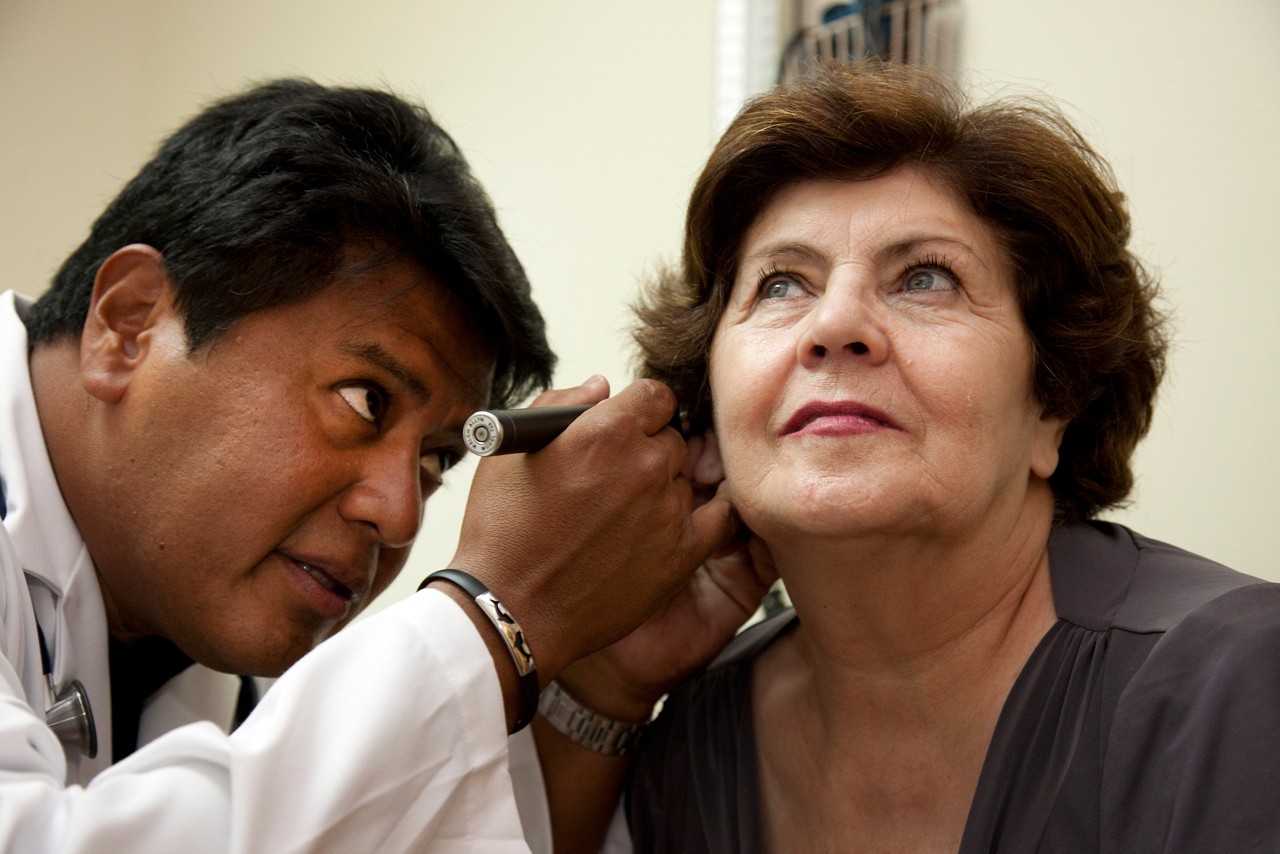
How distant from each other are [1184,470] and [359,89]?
3.75 ft

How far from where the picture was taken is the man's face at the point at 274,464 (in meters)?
1.17

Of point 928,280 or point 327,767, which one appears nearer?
point 327,767

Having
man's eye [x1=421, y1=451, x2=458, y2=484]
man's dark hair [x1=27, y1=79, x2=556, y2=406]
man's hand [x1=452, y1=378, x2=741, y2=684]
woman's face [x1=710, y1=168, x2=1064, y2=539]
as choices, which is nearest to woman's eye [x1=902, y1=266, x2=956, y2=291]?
woman's face [x1=710, y1=168, x2=1064, y2=539]

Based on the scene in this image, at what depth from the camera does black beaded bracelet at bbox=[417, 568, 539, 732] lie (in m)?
0.97

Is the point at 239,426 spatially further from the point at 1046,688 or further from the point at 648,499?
the point at 1046,688

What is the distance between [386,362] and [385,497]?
0.14 metres

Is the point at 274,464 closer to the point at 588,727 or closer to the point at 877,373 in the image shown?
the point at 588,727

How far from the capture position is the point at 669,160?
6.61 ft

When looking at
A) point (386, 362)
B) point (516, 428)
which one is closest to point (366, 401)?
point (386, 362)

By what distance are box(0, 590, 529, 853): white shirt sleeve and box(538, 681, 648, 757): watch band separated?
34cm

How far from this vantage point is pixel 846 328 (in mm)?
1010

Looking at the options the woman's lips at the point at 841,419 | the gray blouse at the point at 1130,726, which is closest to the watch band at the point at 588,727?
the gray blouse at the point at 1130,726

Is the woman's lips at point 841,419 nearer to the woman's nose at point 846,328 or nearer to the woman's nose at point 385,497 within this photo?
the woman's nose at point 846,328

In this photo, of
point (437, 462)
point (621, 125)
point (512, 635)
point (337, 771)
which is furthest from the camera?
point (621, 125)
